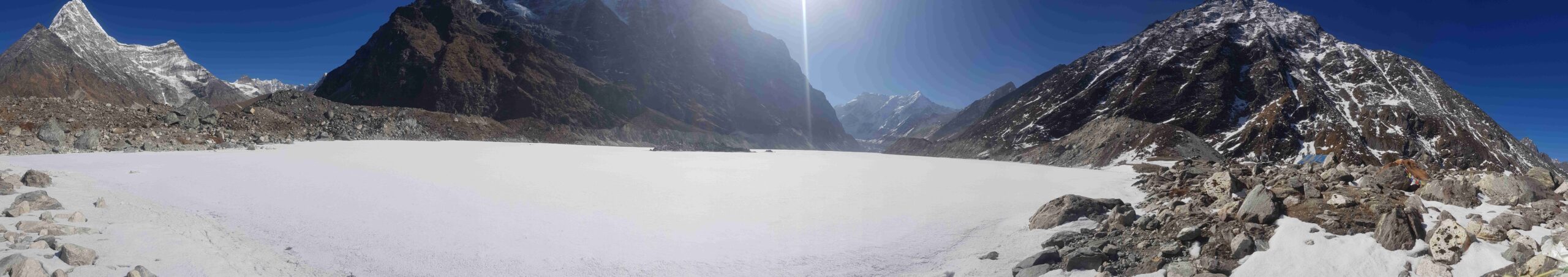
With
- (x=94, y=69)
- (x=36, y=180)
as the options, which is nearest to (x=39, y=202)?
(x=36, y=180)

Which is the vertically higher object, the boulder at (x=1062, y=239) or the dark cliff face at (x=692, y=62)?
the dark cliff face at (x=692, y=62)

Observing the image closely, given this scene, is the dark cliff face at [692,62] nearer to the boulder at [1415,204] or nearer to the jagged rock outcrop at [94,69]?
the jagged rock outcrop at [94,69]

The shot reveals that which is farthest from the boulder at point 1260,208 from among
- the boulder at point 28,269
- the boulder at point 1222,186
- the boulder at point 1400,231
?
the boulder at point 28,269

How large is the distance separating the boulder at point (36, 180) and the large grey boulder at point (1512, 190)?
28.0 metres

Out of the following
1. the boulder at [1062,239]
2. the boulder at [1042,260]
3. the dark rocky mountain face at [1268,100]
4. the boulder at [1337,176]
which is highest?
the dark rocky mountain face at [1268,100]

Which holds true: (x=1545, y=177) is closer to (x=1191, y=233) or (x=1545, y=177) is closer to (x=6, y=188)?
(x=1191, y=233)

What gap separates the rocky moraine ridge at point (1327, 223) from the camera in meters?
6.21

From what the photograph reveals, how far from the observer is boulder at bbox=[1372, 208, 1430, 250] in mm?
6672

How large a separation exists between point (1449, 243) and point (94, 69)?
249907mm

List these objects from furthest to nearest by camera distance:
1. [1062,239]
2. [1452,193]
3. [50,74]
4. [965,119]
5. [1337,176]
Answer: [965,119] → [50,74] → [1337,176] → [1062,239] → [1452,193]

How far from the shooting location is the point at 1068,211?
11.6m

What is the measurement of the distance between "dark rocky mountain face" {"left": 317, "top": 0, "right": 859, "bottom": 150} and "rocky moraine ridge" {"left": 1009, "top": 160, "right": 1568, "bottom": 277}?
93262 mm

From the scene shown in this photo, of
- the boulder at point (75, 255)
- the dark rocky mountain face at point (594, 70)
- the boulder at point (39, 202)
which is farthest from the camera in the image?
the dark rocky mountain face at point (594, 70)

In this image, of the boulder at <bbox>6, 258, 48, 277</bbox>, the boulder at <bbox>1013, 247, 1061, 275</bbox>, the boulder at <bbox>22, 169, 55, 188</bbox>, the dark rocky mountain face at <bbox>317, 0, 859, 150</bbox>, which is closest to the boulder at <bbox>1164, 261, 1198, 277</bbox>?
the boulder at <bbox>1013, 247, 1061, 275</bbox>
